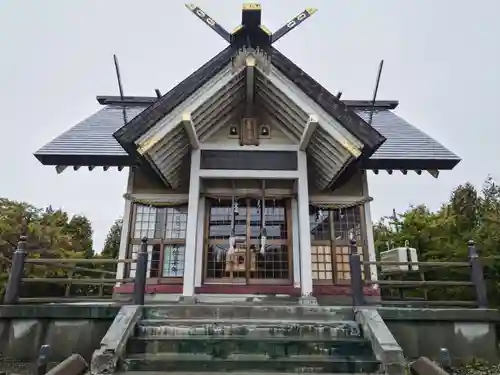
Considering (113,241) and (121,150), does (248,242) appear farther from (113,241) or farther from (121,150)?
(113,241)

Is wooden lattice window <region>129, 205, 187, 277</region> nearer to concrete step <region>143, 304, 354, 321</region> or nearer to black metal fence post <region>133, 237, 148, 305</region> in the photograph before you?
black metal fence post <region>133, 237, 148, 305</region>

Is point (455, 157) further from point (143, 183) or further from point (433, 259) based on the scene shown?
point (143, 183)

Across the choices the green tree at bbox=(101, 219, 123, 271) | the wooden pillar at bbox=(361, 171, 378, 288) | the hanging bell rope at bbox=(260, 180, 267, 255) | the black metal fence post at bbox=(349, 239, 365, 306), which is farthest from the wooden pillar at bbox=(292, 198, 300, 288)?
the green tree at bbox=(101, 219, 123, 271)

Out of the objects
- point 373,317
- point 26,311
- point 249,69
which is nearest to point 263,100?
point 249,69

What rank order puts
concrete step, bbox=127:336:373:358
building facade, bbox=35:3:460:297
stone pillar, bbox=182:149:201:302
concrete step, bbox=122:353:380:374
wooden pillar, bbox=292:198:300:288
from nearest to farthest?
1. concrete step, bbox=122:353:380:374
2. concrete step, bbox=127:336:373:358
3. stone pillar, bbox=182:149:201:302
4. building facade, bbox=35:3:460:297
5. wooden pillar, bbox=292:198:300:288

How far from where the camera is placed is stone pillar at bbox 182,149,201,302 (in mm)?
6586

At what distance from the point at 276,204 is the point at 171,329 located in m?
4.10

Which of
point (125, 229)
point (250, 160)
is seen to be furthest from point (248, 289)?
point (125, 229)

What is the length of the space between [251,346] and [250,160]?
3993 millimetres

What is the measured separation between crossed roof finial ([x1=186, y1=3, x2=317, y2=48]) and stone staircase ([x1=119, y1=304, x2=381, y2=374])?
15.8 ft

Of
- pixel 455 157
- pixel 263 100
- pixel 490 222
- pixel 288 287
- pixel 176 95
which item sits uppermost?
pixel 263 100

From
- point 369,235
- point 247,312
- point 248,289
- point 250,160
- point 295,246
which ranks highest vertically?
point 250,160

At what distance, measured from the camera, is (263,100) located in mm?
7926

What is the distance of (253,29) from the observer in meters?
6.90
